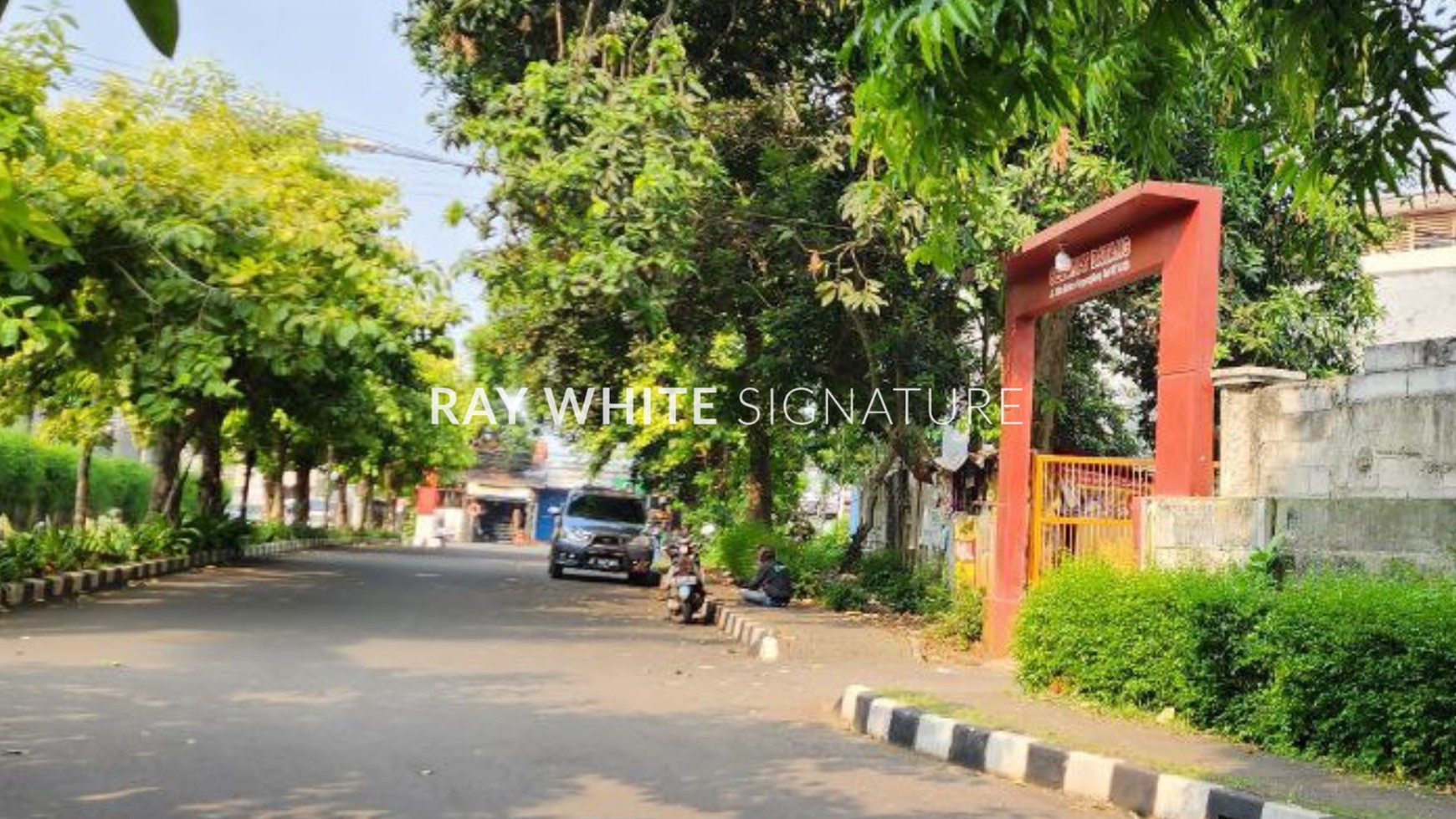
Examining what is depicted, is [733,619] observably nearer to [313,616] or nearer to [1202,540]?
[313,616]

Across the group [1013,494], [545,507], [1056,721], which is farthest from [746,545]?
[545,507]

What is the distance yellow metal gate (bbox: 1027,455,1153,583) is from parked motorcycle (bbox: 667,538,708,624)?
655 centimetres

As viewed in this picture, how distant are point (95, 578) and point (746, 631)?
903 centimetres

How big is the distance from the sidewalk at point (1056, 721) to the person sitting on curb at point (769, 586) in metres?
4.01

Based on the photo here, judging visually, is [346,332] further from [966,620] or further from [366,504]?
[366,504]

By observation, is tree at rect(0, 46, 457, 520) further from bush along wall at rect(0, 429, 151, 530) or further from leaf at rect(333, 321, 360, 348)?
bush along wall at rect(0, 429, 151, 530)

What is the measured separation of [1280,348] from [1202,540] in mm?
7894

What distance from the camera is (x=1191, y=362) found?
11.0m

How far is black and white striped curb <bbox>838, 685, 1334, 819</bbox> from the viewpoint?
258 inches

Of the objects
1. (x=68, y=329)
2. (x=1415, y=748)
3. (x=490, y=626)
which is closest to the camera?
(x=1415, y=748)

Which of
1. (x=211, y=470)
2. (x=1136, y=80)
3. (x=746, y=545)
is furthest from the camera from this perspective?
(x=211, y=470)

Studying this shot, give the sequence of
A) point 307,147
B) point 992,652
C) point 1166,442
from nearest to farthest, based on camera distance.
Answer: point 1166,442
point 992,652
point 307,147

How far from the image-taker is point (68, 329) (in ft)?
41.2

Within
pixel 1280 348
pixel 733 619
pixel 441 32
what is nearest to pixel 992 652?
pixel 733 619
